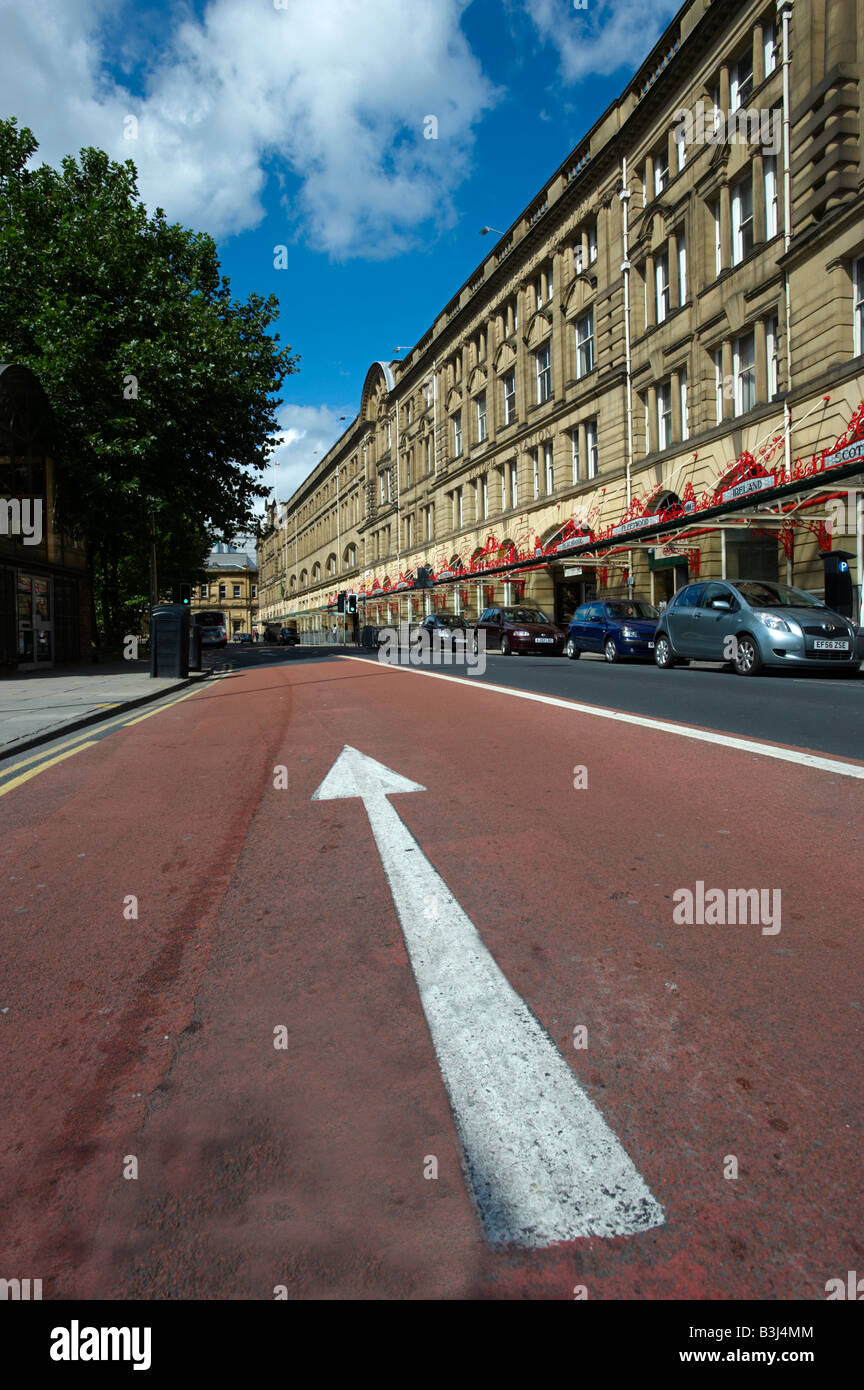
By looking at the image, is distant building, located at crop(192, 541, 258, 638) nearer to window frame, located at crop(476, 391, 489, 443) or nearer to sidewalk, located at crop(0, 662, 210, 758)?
window frame, located at crop(476, 391, 489, 443)

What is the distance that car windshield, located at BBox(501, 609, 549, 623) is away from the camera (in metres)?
28.5

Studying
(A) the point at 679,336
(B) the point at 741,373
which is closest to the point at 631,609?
(B) the point at 741,373

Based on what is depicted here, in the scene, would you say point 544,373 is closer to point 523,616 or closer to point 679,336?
point 679,336

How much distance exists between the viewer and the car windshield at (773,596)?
14844mm

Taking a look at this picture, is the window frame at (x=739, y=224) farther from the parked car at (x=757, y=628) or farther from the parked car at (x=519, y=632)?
the parked car at (x=757, y=628)

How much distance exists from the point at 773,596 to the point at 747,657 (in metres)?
1.28

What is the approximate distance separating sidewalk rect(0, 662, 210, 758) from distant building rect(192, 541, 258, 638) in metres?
118

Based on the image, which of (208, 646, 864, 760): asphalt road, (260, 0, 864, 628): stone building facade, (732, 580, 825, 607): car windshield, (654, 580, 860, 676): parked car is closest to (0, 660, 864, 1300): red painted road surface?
(208, 646, 864, 760): asphalt road

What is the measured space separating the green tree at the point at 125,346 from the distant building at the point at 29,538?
2.77ft

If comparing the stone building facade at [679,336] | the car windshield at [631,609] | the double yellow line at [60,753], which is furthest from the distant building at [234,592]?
the double yellow line at [60,753]

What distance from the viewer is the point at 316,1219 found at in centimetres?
181

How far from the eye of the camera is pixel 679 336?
28.4 metres
